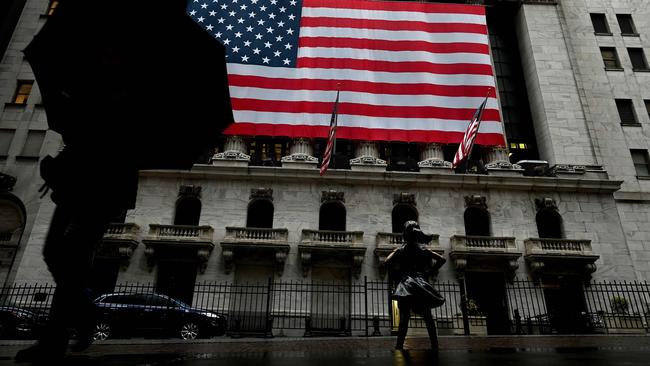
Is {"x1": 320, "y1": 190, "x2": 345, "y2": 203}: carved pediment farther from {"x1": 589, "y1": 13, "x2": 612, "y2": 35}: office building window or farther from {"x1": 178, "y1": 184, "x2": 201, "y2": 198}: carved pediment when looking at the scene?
{"x1": 589, "y1": 13, "x2": 612, "y2": 35}: office building window

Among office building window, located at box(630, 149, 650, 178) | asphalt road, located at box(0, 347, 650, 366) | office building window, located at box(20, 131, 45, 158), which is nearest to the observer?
asphalt road, located at box(0, 347, 650, 366)

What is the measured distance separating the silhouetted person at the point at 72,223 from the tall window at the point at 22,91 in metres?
28.5

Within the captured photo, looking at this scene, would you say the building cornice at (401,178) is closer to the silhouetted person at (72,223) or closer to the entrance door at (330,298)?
the entrance door at (330,298)

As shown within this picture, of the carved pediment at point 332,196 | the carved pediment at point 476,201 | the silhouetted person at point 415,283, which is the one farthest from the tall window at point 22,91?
the carved pediment at point 476,201

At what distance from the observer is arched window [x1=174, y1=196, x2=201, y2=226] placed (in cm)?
2252

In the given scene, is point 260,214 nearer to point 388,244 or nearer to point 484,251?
point 388,244

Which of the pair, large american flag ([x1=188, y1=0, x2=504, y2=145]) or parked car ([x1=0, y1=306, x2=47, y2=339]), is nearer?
parked car ([x1=0, y1=306, x2=47, y2=339])

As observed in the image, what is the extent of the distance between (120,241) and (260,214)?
756 centimetres

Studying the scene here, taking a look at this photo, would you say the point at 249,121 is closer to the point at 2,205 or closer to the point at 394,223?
the point at 394,223

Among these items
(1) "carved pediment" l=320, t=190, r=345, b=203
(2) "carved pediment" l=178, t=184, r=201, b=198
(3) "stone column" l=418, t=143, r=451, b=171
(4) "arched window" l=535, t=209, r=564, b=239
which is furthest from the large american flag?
(4) "arched window" l=535, t=209, r=564, b=239

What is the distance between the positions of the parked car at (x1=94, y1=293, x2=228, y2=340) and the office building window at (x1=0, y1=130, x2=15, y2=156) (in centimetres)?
1700

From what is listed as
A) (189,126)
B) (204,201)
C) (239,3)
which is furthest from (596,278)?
(239,3)

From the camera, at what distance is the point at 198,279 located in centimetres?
2041

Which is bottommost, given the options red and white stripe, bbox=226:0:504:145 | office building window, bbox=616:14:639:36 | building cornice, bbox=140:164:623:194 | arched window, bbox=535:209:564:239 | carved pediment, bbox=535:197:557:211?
arched window, bbox=535:209:564:239
